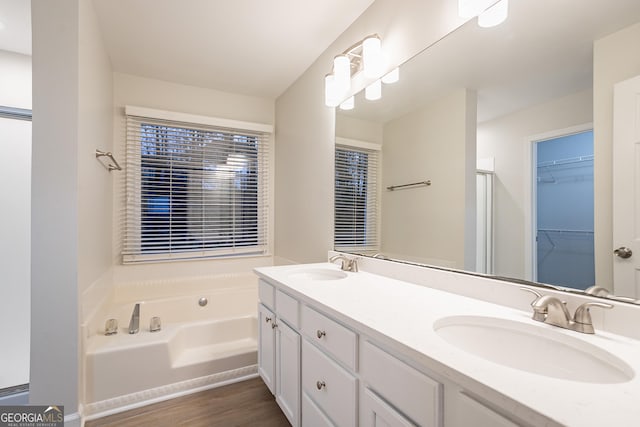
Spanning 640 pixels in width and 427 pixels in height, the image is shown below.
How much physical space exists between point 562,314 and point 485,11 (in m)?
1.15

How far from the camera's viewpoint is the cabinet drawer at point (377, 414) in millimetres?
817

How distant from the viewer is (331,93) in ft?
6.93

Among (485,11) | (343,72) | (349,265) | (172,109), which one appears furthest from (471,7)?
(172,109)

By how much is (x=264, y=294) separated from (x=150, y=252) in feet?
5.18

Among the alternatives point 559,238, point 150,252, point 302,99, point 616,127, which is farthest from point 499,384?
point 150,252

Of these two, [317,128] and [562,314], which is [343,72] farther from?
[562,314]

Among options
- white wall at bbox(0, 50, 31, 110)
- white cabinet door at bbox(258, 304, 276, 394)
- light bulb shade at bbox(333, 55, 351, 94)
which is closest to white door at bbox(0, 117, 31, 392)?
white wall at bbox(0, 50, 31, 110)

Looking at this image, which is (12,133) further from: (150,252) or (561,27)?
(561,27)

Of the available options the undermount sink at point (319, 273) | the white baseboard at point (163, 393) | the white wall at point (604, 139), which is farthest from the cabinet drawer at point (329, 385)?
the white baseboard at point (163, 393)

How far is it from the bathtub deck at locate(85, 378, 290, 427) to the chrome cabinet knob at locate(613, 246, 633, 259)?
168 centimetres


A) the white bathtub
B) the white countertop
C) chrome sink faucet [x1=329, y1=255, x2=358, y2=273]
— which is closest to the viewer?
the white countertop

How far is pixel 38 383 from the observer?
4.89 feet

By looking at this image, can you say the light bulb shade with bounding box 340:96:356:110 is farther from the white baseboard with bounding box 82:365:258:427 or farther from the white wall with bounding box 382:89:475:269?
the white baseboard with bounding box 82:365:258:427

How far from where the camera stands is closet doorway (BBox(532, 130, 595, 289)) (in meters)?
0.91
